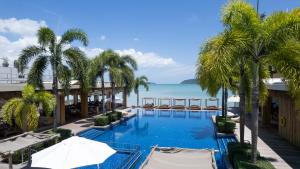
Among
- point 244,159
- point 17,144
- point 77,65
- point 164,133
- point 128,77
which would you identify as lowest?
point 164,133

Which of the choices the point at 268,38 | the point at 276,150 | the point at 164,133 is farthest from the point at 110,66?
the point at 268,38

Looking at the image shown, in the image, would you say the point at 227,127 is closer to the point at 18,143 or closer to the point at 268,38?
the point at 268,38

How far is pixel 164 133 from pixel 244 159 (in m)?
11.4

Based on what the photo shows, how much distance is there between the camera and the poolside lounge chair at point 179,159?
10828 mm

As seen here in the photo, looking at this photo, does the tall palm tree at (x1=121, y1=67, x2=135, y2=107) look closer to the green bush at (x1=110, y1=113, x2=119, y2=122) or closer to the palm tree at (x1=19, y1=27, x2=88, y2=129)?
the green bush at (x1=110, y1=113, x2=119, y2=122)

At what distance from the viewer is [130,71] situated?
27000 mm

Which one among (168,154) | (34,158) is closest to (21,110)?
(34,158)

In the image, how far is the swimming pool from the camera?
17445 mm

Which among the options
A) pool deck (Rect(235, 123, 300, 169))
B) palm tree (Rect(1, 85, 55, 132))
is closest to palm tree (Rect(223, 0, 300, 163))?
pool deck (Rect(235, 123, 300, 169))

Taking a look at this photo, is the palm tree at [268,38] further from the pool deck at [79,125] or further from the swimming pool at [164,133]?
the pool deck at [79,125]

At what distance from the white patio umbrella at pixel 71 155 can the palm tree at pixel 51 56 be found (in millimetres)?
7656

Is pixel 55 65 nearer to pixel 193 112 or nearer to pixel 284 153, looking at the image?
pixel 284 153

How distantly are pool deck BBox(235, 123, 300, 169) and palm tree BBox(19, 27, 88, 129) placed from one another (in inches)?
444

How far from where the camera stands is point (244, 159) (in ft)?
33.3
